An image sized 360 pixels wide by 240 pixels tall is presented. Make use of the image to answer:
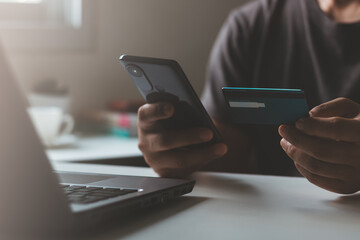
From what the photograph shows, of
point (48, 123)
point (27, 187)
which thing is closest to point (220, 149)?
point (27, 187)

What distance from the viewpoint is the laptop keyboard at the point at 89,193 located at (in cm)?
48

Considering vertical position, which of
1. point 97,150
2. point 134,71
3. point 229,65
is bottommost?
point 97,150

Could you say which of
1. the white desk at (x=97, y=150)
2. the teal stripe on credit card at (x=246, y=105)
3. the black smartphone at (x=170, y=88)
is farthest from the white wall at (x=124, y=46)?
the teal stripe on credit card at (x=246, y=105)

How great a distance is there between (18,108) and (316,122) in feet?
1.18

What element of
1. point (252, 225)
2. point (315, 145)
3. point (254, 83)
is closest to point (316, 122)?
point (315, 145)

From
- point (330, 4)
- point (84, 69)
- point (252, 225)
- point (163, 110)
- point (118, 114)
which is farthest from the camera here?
point (84, 69)

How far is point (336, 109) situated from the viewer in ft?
2.13

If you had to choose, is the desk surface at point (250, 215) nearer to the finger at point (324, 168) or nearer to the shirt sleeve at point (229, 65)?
the finger at point (324, 168)

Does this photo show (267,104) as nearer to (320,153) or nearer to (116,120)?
(320,153)

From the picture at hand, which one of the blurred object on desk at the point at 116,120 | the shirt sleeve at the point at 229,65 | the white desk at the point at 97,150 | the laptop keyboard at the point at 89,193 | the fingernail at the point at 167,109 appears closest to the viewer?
the laptop keyboard at the point at 89,193

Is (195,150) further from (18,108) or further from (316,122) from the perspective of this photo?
(18,108)

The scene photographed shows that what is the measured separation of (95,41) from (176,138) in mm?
1056

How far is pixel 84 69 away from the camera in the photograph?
5.66 feet

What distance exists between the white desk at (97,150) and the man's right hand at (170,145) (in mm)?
316
